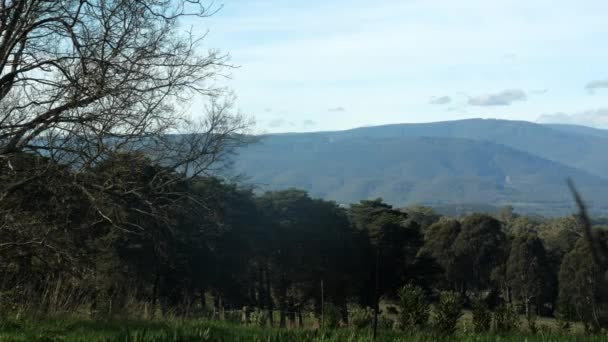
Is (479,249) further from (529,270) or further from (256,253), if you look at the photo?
(256,253)

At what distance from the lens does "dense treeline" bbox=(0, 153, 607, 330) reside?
9914mm

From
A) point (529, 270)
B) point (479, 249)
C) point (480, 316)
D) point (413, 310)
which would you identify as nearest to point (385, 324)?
point (413, 310)

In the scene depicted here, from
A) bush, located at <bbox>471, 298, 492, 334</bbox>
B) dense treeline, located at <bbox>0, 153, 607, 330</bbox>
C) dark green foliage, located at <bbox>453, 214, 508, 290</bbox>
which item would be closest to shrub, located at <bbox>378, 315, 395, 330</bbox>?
bush, located at <bbox>471, 298, 492, 334</bbox>

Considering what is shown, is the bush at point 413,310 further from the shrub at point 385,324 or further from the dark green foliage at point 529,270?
the dark green foliage at point 529,270

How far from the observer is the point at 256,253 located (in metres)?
43.1

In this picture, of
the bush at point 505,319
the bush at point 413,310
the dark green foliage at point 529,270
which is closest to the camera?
the bush at point 413,310

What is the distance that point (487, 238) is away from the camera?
199ft

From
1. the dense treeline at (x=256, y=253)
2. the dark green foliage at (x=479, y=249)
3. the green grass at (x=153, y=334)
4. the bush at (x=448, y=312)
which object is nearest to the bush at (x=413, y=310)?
the bush at (x=448, y=312)

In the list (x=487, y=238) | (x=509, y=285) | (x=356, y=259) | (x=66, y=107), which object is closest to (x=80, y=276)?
(x=66, y=107)

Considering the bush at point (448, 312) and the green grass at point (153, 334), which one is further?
the bush at point (448, 312)

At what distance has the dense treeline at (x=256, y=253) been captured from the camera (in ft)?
32.5

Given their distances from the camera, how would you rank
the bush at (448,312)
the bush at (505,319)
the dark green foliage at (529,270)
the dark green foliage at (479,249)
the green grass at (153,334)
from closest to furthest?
the green grass at (153,334), the bush at (448,312), the bush at (505,319), the dark green foliage at (529,270), the dark green foliage at (479,249)

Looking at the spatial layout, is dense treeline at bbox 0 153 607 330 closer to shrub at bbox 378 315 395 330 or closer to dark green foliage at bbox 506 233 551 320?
dark green foliage at bbox 506 233 551 320

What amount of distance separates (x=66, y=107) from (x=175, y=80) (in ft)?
4.78
